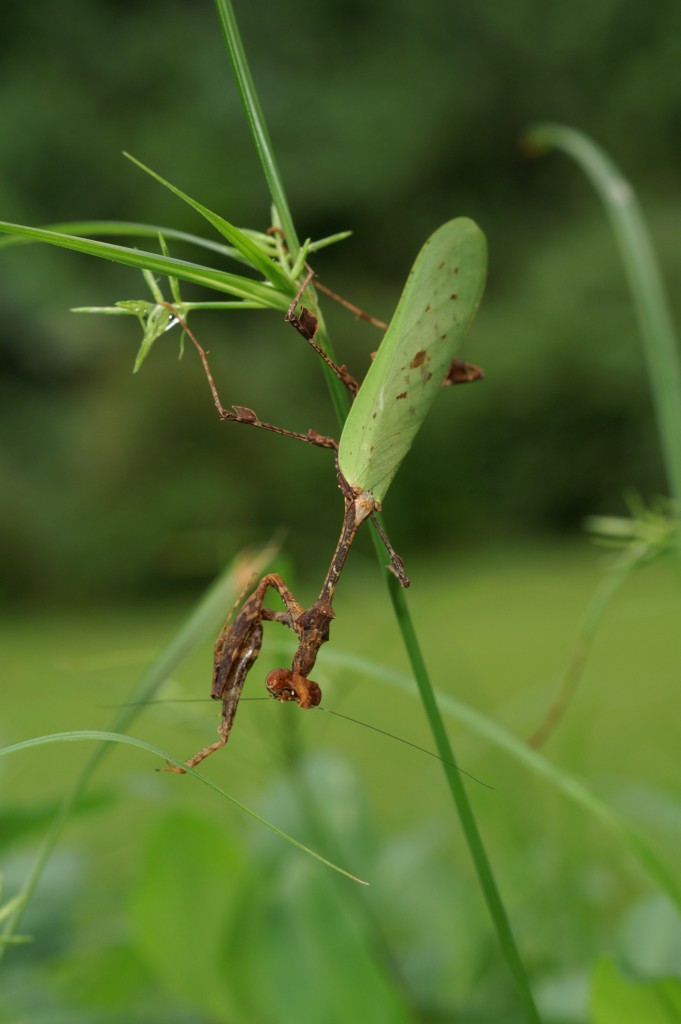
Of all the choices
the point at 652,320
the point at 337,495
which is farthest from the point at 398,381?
the point at 337,495

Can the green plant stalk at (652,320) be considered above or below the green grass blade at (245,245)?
above

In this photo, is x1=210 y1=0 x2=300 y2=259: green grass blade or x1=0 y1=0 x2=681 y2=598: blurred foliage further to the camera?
x1=0 y1=0 x2=681 y2=598: blurred foliage

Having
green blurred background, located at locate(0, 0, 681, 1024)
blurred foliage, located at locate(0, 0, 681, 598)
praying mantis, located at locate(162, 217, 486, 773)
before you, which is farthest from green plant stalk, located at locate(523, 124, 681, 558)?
blurred foliage, located at locate(0, 0, 681, 598)

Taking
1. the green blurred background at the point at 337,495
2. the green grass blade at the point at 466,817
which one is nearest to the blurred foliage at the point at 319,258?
the green blurred background at the point at 337,495

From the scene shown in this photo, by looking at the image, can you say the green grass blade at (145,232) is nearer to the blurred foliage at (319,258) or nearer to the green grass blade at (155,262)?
the green grass blade at (155,262)

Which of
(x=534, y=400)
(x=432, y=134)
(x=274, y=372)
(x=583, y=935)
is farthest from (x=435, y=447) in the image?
(x=583, y=935)

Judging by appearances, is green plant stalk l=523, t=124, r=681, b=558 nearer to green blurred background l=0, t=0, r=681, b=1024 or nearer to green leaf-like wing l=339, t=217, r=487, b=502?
green leaf-like wing l=339, t=217, r=487, b=502

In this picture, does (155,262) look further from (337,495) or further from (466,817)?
(337,495)
